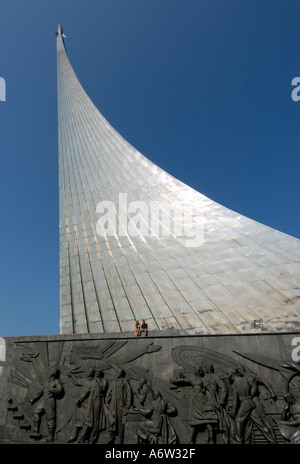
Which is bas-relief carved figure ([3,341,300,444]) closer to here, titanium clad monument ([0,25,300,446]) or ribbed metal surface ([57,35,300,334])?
titanium clad monument ([0,25,300,446])

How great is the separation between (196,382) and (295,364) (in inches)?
50.8

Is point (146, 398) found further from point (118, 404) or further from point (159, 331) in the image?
point (159, 331)

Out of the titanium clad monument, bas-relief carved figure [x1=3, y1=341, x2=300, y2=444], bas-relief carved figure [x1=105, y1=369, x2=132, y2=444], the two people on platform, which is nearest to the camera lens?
bas-relief carved figure [x1=3, y1=341, x2=300, y2=444]

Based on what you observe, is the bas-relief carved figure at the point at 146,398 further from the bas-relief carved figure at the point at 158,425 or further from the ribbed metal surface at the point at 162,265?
the ribbed metal surface at the point at 162,265

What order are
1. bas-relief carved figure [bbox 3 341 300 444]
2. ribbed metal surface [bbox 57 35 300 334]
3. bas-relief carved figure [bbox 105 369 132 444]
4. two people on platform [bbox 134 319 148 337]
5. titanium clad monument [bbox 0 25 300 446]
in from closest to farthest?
1. bas-relief carved figure [bbox 3 341 300 444]
2. titanium clad monument [bbox 0 25 300 446]
3. bas-relief carved figure [bbox 105 369 132 444]
4. two people on platform [bbox 134 319 148 337]
5. ribbed metal surface [bbox 57 35 300 334]

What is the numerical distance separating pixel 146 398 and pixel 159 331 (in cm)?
92

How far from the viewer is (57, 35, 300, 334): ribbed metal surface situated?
548 cm

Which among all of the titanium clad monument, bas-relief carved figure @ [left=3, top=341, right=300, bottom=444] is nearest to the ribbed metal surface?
the titanium clad monument

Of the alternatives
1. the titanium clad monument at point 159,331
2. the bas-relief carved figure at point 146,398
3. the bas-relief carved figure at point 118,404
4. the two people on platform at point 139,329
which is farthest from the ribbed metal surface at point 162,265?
the bas-relief carved figure at point 118,404

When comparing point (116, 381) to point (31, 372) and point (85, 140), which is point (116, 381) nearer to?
point (31, 372)

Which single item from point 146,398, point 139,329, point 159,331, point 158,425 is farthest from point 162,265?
point 158,425

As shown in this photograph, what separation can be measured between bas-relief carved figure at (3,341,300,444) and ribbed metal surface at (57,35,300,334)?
129 cm

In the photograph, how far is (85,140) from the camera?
1132 cm
